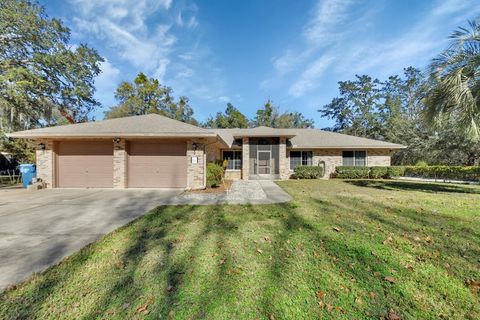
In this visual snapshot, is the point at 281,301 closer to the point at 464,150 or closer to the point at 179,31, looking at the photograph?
the point at 179,31

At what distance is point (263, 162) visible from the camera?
16406 mm

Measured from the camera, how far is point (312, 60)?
51.1 feet

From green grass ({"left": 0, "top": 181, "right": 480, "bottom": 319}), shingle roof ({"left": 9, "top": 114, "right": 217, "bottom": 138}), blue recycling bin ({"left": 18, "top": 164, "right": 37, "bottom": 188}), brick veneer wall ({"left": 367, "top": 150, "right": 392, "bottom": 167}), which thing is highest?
shingle roof ({"left": 9, "top": 114, "right": 217, "bottom": 138})

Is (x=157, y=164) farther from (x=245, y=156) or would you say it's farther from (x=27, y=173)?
(x=245, y=156)

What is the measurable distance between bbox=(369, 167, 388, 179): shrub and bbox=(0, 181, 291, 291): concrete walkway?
492 inches

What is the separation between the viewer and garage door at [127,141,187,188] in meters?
10.8

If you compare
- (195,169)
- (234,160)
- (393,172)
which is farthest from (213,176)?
(393,172)

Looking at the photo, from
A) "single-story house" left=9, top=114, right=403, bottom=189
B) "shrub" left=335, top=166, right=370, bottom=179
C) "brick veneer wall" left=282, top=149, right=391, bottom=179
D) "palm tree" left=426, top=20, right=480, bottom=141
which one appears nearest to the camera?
"palm tree" left=426, top=20, right=480, bottom=141

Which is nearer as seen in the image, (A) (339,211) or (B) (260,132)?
(A) (339,211)

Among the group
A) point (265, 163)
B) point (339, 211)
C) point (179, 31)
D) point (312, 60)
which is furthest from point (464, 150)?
point (179, 31)

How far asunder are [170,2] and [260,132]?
9.36 meters

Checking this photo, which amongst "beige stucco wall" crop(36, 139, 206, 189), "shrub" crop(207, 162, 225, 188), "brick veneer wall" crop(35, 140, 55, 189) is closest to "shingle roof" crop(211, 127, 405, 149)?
"shrub" crop(207, 162, 225, 188)

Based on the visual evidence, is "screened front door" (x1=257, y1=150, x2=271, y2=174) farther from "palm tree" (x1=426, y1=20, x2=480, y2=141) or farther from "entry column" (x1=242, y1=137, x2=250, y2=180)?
"palm tree" (x1=426, y1=20, x2=480, y2=141)

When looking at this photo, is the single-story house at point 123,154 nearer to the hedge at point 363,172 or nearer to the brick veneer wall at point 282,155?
the brick veneer wall at point 282,155
